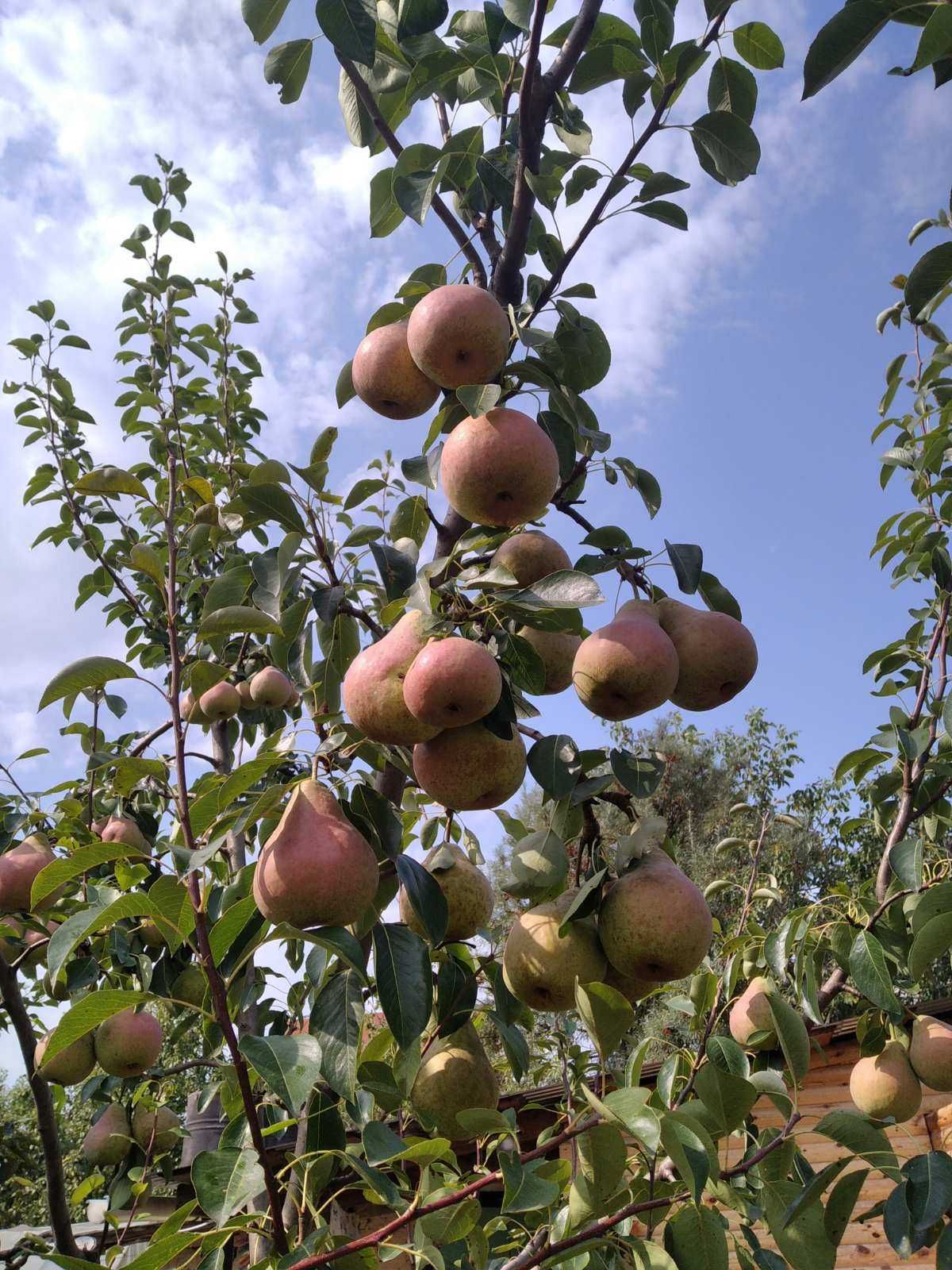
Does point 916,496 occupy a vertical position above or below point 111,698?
below

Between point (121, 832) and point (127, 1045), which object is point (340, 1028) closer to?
point (127, 1045)

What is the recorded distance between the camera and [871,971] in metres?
2.39

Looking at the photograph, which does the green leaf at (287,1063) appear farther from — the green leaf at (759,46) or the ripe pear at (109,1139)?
the ripe pear at (109,1139)

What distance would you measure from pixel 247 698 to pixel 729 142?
2691mm

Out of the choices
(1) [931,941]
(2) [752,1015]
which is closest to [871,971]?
(2) [752,1015]

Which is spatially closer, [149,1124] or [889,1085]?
[889,1085]

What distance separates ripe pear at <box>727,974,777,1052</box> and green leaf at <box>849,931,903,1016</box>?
245 millimetres

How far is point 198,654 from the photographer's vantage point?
3100 mm

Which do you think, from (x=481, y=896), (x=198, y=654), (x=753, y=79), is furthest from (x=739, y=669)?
(x=198, y=654)

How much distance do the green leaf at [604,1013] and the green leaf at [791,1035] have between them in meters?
0.29

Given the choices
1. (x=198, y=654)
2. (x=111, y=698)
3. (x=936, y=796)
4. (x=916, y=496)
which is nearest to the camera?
(x=198, y=654)

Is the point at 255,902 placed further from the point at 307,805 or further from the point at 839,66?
the point at 839,66

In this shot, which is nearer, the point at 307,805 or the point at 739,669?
the point at 307,805

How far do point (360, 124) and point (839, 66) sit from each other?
129 cm
